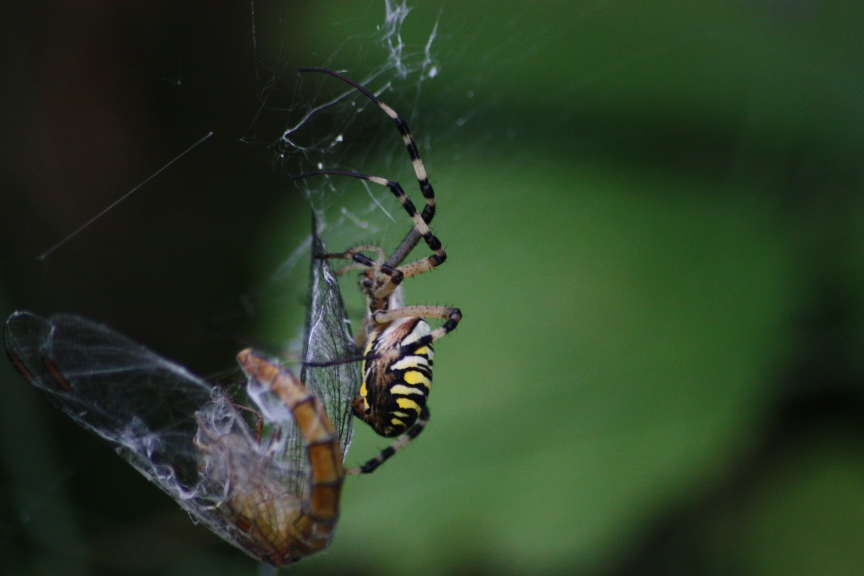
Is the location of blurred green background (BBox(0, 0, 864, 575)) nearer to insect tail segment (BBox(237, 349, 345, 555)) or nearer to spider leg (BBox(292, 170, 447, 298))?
spider leg (BBox(292, 170, 447, 298))

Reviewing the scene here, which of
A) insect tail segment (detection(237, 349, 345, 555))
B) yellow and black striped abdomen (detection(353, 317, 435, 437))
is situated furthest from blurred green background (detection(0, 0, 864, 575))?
insect tail segment (detection(237, 349, 345, 555))

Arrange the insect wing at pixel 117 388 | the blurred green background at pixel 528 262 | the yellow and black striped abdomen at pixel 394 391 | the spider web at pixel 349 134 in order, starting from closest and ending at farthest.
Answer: the insect wing at pixel 117 388, the yellow and black striped abdomen at pixel 394 391, the spider web at pixel 349 134, the blurred green background at pixel 528 262

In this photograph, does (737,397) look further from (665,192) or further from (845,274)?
(665,192)

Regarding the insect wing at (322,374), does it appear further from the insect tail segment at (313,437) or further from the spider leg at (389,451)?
the spider leg at (389,451)

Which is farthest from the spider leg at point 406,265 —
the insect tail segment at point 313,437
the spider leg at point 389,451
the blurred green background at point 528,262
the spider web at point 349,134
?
the insect tail segment at point 313,437

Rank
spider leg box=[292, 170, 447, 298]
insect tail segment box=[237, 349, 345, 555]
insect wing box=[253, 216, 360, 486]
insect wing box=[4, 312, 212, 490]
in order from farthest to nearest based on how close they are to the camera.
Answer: spider leg box=[292, 170, 447, 298] → insect wing box=[4, 312, 212, 490] → insect wing box=[253, 216, 360, 486] → insect tail segment box=[237, 349, 345, 555]

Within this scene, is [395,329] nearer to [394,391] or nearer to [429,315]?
[429,315]

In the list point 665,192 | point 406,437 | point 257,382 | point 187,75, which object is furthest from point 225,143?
point 665,192

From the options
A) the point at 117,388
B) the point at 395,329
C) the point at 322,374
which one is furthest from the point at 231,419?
the point at 395,329
